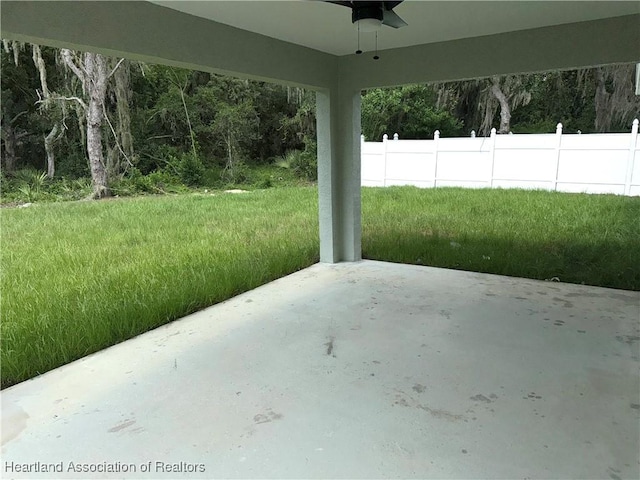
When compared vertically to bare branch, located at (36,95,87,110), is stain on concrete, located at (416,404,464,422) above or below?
below

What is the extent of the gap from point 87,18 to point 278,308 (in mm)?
2372

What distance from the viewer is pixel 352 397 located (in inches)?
94.5

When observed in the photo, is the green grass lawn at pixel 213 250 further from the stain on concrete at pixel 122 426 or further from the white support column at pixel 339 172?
the stain on concrete at pixel 122 426

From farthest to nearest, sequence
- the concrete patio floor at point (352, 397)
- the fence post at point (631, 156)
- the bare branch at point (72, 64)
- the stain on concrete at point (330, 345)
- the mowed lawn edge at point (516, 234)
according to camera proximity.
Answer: the bare branch at point (72, 64) → the fence post at point (631, 156) → the mowed lawn edge at point (516, 234) → the stain on concrete at point (330, 345) → the concrete patio floor at point (352, 397)

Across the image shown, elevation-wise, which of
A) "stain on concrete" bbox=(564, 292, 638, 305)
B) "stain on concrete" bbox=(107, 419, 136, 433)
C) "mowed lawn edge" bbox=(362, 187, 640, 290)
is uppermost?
"stain on concrete" bbox=(107, 419, 136, 433)

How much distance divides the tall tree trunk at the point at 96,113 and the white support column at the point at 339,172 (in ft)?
28.1

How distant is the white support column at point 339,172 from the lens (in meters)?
4.95

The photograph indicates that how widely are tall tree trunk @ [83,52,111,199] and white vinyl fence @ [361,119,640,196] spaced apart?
6781 millimetres

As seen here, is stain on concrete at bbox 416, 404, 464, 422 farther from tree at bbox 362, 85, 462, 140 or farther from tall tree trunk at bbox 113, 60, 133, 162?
tree at bbox 362, 85, 462, 140

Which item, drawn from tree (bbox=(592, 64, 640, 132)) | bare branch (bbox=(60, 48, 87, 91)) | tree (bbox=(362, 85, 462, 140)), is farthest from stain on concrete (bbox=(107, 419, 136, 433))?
tree (bbox=(362, 85, 462, 140))

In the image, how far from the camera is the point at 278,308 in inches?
150

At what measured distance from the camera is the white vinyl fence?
9.52 metres

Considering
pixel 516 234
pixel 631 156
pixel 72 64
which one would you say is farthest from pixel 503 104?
pixel 72 64

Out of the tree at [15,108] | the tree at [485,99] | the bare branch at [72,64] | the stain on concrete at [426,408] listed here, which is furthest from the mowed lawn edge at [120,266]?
the tree at [485,99]
